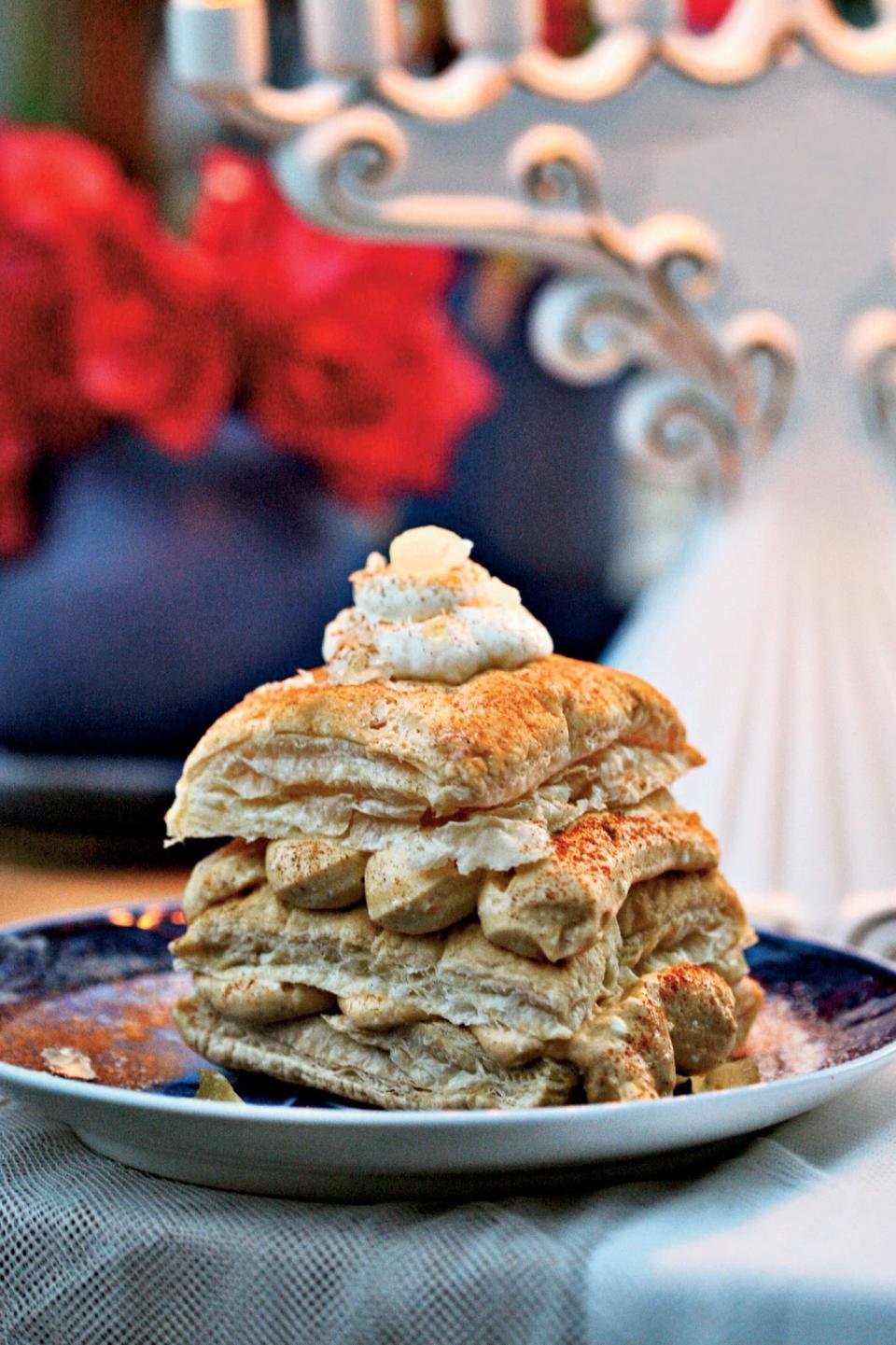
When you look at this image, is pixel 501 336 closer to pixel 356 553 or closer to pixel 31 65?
pixel 356 553

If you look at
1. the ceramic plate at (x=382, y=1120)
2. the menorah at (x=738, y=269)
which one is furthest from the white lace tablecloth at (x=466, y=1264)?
the menorah at (x=738, y=269)

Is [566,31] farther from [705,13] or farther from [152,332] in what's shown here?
[152,332]

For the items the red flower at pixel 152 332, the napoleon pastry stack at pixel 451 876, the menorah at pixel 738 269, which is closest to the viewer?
the napoleon pastry stack at pixel 451 876

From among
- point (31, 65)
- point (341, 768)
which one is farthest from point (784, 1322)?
point (31, 65)

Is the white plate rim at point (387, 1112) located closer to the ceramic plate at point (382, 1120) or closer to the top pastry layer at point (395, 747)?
the ceramic plate at point (382, 1120)

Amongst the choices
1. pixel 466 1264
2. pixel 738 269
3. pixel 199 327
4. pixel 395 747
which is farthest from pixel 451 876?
pixel 199 327

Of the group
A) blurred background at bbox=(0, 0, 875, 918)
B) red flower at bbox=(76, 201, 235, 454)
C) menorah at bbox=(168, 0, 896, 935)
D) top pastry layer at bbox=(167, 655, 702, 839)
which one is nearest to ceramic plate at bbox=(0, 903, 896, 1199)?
top pastry layer at bbox=(167, 655, 702, 839)

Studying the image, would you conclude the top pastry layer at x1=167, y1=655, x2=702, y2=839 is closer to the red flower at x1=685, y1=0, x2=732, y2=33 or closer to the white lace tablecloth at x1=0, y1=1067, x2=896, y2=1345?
the white lace tablecloth at x1=0, y1=1067, x2=896, y2=1345
